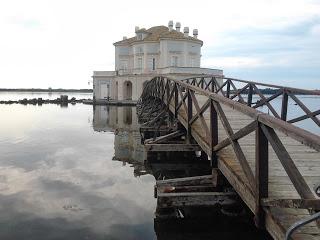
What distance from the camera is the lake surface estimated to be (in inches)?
276

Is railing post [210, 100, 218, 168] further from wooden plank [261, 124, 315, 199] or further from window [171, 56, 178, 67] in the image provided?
window [171, 56, 178, 67]

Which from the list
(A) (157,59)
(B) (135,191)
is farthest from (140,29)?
(B) (135,191)

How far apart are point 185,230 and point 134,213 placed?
1564mm

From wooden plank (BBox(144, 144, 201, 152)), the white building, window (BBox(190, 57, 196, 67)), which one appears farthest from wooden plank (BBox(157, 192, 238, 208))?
window (BBox(190, 57, 196, 67))

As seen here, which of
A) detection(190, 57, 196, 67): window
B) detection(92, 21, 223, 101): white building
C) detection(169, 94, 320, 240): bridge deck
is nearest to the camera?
detection(169, 94, 320, 240): bridge deck

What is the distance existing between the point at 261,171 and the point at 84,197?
587 centimetres

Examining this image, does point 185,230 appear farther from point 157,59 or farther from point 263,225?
point 157,59

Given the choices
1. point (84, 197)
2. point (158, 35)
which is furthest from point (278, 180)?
point (158, 35)

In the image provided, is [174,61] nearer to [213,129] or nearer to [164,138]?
[164,138]

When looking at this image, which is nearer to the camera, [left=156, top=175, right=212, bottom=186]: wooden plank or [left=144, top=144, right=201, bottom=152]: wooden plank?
[left=156, top=175, right=212, bottom=186]: wooden plank

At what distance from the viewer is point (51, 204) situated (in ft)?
Result: 28.2

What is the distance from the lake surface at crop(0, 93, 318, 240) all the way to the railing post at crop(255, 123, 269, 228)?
96.4 inches

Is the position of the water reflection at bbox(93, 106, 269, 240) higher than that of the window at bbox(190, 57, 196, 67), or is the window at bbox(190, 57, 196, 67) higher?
the window at bbox(190, 57, 196, 67)

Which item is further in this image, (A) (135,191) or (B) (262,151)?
(A) (135,191)
